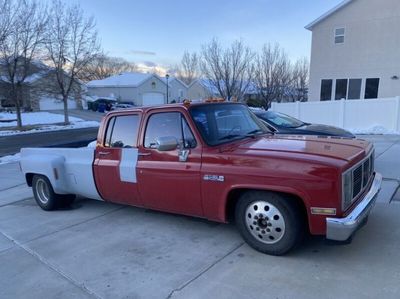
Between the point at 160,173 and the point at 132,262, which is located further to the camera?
the point at 160,173

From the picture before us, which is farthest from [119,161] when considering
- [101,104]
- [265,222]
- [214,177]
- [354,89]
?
[101,104]

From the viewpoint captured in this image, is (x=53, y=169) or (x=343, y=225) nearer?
(x=343, y=225)

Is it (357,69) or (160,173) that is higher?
(357,69)

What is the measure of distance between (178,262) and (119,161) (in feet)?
6.20

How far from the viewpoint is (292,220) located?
3.63 m

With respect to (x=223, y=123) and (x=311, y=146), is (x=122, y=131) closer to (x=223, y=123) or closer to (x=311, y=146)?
(x=223, y=123)

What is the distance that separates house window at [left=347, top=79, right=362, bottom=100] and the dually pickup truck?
16.6m

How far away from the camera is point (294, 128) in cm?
870

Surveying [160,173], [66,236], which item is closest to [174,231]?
[160,173]

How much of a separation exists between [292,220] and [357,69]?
60.7 ft

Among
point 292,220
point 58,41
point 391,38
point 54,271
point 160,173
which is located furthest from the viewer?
point 58,41

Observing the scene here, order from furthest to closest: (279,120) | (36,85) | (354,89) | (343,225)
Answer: (36,85)
(354,89)
(279,120)
(343,225)

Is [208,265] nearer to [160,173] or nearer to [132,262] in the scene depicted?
[132,262]

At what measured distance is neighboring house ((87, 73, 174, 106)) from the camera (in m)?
49.8
